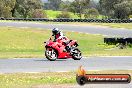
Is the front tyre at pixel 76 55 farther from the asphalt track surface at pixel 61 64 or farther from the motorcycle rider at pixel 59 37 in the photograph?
the motorcycle rider at pixel 59 37

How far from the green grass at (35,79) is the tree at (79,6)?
10952 centimetres

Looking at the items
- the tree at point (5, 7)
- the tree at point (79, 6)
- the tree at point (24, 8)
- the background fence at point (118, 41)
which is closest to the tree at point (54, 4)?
the tree at point (79, 6)

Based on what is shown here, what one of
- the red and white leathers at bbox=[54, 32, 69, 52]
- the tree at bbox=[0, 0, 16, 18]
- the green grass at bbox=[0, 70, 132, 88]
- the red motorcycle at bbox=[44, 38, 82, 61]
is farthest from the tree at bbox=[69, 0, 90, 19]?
the green grass at bbox=[0, 70, 132, 88]

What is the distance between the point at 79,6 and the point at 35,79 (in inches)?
4486

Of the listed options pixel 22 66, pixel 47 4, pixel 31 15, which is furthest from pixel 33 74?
pixel 47 4

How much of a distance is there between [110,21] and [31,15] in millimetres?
48951

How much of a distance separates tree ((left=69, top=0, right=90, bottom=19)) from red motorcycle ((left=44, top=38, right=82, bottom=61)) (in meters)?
104

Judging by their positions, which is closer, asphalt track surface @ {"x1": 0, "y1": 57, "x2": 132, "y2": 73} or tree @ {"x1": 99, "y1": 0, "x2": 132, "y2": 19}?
asphalt track surface @ {"x1": 0, "y1": 57, "x2": 132, "y2": 73}

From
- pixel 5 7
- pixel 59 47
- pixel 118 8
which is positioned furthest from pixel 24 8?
pixel 59 47

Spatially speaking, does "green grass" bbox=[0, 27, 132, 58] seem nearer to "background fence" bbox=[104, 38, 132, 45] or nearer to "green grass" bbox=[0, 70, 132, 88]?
"background fence" bbox=[104, 38, 132, 45]

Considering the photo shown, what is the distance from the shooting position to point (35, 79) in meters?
13.4

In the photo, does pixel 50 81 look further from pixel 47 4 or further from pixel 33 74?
pixel 47 4

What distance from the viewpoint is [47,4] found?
193875 mm

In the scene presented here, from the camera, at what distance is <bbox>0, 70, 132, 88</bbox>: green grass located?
12.4m
